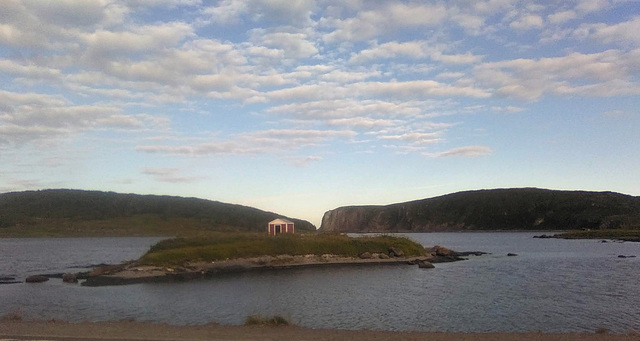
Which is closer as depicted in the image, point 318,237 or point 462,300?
point 462,300

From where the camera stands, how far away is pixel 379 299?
3966 cm

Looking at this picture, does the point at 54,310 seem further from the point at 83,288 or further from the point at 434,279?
the point at 434,279

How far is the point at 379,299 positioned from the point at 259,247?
36.1m

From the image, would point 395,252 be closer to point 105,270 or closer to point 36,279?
point 105,270

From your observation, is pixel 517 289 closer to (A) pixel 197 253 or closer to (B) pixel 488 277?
(B) pixel 488 277

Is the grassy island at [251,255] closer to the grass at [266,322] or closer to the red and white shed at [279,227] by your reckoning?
the red and white shed at [279,227]

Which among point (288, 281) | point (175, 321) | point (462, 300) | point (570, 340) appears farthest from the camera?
point (288, 281)

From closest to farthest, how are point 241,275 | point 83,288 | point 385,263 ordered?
point 83,288
point 241,275
point 385,263

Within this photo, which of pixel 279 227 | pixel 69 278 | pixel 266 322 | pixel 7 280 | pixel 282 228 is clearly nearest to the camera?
pixel 266 322

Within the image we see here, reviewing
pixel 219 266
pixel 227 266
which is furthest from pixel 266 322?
pixel 227 266

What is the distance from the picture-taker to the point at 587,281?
50500 millimetres

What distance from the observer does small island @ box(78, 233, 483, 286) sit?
59.3m

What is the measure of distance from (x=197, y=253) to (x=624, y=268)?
5109cm

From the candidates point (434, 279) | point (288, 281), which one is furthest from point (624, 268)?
point (288, 281)
